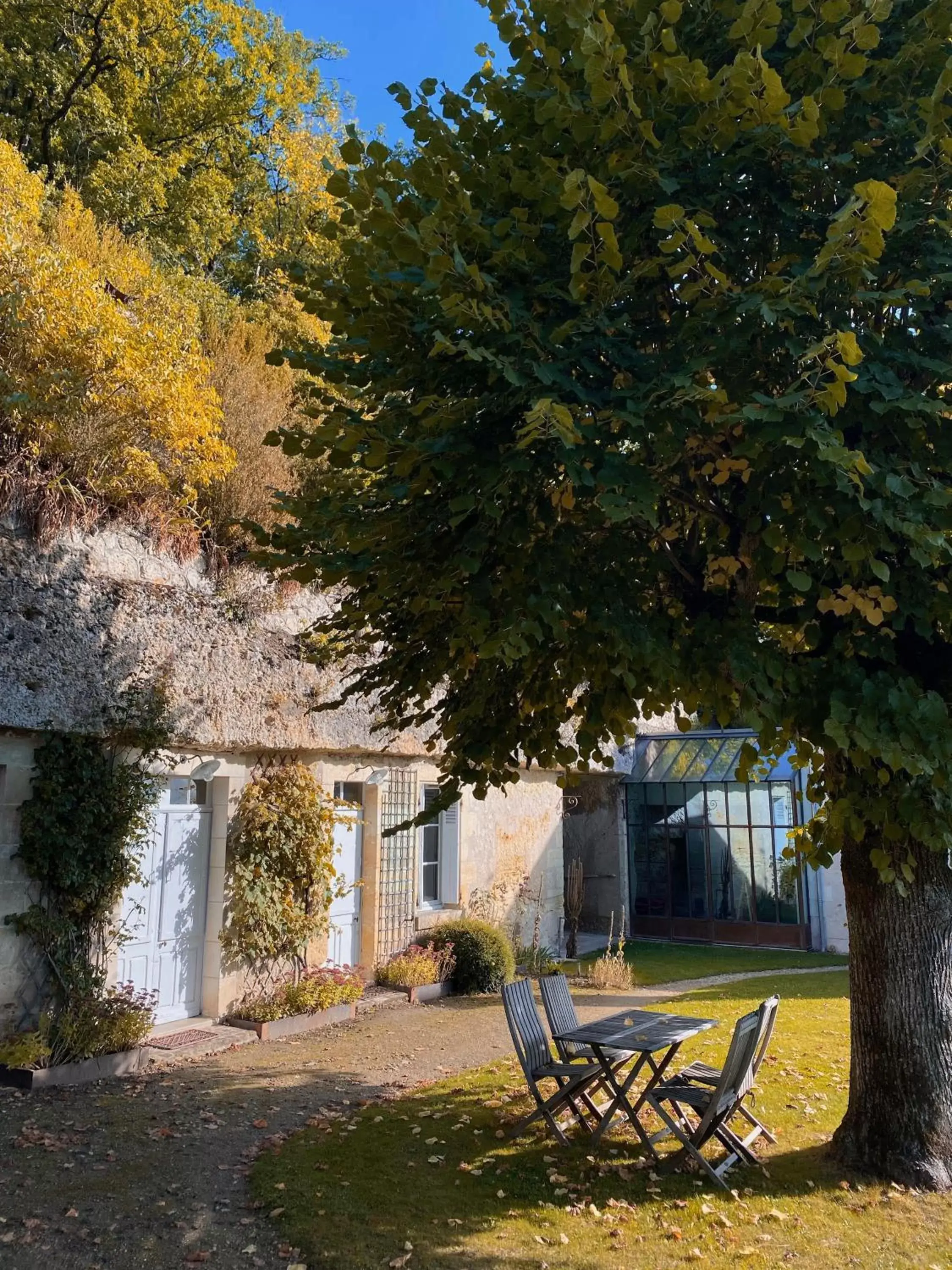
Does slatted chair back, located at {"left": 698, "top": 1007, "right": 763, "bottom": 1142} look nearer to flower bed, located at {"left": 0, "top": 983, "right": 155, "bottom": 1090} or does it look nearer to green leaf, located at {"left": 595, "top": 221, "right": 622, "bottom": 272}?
green leaf, located at {"left": 595, "top": 221, "right": 622, "bottom": 272}

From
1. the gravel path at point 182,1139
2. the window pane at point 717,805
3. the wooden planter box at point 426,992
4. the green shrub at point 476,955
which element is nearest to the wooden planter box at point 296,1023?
the gravel path at point 182,1139

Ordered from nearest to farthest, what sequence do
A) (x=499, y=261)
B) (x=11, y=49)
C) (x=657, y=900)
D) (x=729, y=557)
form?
1. (x=499, y=261)
2. (x=729, y=557)
3. (x=11, y=49)
4. (x=657, y=900)

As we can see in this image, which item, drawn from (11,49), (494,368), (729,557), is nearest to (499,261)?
(494,368)

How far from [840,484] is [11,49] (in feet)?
61.7

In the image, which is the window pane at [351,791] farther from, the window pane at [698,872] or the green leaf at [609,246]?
the green leaf at [609,246]

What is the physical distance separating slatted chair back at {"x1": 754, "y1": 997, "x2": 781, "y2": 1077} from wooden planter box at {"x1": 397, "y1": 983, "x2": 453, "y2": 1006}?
573cm

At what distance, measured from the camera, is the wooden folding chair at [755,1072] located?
18.7 ft

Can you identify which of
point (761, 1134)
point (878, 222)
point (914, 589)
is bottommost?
point (761, 1134)

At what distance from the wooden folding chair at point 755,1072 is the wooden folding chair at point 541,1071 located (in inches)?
26.1

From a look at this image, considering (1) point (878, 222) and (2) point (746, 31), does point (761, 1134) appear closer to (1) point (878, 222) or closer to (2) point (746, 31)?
(1) point (878, 222)

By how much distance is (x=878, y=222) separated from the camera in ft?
10.6

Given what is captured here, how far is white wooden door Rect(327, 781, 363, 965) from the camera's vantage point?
1102cm

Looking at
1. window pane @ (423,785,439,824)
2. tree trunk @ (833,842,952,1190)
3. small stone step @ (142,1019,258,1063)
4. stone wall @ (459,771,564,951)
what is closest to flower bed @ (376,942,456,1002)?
stone wall @ (459,771,564,951)

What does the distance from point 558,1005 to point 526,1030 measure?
2.33 feet
